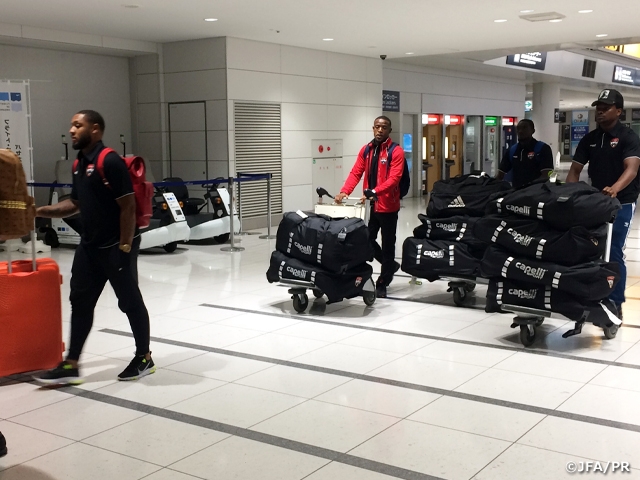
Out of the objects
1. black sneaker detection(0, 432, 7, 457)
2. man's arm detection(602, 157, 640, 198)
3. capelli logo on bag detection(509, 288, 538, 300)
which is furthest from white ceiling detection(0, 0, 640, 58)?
black sneaker detection(0, 432, 7, 457)

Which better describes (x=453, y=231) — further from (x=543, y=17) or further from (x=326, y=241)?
(x=543, y=17)

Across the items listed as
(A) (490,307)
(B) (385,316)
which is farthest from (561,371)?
(B) (385,316)

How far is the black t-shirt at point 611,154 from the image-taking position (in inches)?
213

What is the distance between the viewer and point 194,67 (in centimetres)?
1255

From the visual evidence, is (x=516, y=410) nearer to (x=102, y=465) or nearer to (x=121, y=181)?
(x=102, y=465)

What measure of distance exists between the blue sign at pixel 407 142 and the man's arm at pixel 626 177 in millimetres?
13589

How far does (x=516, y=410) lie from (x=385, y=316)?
2331 mm

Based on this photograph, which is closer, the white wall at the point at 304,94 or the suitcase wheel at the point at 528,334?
the suitcase wheel at the point at 528,334

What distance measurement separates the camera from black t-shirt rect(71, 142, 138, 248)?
13.4 feet

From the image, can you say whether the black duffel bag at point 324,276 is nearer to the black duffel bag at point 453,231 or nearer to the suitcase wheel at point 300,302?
the suitcase wheel at point 300,302

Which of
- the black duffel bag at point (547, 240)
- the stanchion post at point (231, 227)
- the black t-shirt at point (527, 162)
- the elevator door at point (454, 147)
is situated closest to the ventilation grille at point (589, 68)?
the elevator door at point (454, 147)

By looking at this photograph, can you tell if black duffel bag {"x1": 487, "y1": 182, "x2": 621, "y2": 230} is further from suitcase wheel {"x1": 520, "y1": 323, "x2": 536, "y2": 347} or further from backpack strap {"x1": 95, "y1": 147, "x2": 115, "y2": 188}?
backpack strap {"x1": 95, "y1": 147, "x2": 115, "y2": 188}

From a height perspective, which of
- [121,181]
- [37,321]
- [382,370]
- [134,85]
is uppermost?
[134,85]

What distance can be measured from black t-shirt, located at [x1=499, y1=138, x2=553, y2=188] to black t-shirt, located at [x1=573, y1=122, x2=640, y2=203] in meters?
1.59
